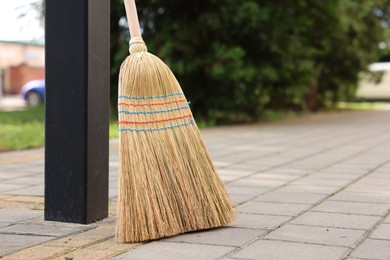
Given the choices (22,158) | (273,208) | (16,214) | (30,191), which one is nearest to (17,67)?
(22,158)

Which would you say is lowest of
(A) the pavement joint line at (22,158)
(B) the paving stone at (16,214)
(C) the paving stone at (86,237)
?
(C) the paving stone at (86,237)

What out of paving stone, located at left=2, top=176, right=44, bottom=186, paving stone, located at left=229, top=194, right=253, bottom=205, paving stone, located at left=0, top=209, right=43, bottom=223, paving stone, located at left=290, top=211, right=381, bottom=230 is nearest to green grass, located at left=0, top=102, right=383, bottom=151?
paving stone, located at left=2, top=176, right=44, bottom=186

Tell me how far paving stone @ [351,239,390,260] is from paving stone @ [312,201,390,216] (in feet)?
2.71

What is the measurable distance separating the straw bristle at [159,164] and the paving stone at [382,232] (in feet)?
2.69

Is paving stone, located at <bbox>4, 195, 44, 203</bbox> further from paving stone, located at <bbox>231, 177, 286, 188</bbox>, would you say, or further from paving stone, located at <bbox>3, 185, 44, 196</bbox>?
paving stone, located at <bbox>231, 177, 286, 188</bbox>

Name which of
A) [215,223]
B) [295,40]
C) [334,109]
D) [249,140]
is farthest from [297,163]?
[334,109]

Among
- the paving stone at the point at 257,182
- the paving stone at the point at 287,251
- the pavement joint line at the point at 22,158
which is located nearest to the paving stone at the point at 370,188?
the paving stone at the point at 257,182

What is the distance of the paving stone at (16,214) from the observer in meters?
4.17

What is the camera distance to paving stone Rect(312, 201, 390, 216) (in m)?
4.37

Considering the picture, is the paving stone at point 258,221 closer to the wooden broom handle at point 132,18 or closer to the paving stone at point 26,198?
the wooden broom handle at point 132,18

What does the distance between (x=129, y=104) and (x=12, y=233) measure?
98 cm

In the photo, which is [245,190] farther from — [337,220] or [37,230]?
[37,230]

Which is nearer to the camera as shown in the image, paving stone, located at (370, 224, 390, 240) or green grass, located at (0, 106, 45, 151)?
paving stone, located at (370, 224, 390, 240)

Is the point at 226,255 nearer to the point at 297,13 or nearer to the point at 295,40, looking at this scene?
the point at 295,40
